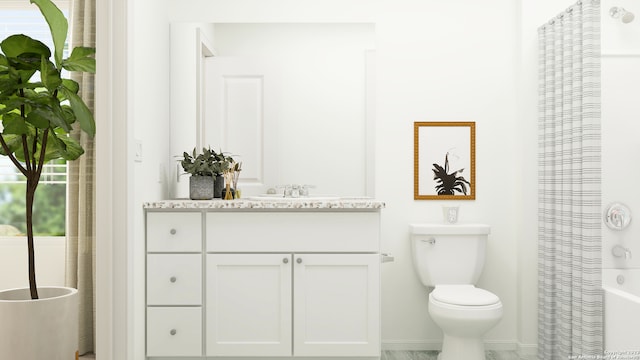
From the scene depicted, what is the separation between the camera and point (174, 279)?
2.62m

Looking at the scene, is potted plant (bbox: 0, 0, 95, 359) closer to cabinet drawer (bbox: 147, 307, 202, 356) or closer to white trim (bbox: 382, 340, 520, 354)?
cabinet drawer (bbox: 147, 307, 202, 356)

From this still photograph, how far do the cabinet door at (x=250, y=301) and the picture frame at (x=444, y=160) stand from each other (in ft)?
3.52

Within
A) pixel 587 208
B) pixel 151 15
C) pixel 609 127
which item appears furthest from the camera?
pixel 609 127

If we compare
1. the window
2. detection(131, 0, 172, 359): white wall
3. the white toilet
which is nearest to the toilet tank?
the white toilet

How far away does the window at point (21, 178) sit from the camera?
350 centimetres

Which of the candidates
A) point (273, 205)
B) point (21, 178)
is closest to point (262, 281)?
point (273, 205)

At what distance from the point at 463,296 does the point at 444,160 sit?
0.86 meters

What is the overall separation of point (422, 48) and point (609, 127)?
1136 mm

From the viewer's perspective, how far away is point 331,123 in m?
Result: 3.22

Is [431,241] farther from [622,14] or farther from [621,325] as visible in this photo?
[622,14]

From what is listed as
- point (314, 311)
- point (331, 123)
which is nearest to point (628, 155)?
point (331, 123)

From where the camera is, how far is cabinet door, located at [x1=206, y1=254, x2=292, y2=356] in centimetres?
263

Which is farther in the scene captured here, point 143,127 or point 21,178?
point 21,178

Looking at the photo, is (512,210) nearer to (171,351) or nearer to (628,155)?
(628,155)
